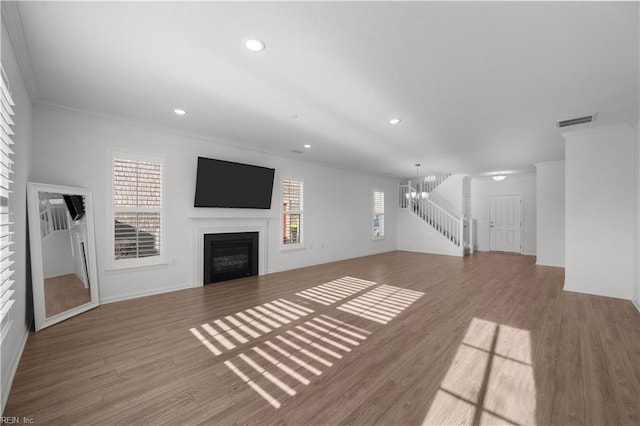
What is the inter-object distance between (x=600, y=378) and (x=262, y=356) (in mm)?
2861

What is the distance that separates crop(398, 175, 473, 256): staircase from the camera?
349 inches

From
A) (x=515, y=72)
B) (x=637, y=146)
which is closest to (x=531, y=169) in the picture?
(x=637, y=146)

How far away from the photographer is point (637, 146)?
3994 mm

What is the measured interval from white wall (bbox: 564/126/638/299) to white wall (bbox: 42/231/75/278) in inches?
Answer: 300

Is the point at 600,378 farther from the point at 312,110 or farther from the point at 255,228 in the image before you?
the point at 255,228

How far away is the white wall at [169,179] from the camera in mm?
3621

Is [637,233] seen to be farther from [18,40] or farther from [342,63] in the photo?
[18,40]

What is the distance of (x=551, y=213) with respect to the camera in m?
6.93

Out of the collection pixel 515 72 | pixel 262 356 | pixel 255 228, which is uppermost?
pixel 515 72

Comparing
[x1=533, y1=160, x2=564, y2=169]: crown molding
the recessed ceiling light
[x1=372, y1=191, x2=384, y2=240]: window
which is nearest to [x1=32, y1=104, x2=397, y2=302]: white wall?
[x1=372, y1=191, x2=384, y2=240]: window

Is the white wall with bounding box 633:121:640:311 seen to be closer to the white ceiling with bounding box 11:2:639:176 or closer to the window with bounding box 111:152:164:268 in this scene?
the white ceiling with bounding box 11:2:639:176

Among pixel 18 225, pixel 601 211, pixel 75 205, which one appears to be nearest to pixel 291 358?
pixel 18 225

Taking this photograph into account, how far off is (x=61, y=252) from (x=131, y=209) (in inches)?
40.6

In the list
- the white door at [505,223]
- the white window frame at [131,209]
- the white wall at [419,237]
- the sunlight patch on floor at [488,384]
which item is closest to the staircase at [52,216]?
the white window frame at [131,209]
